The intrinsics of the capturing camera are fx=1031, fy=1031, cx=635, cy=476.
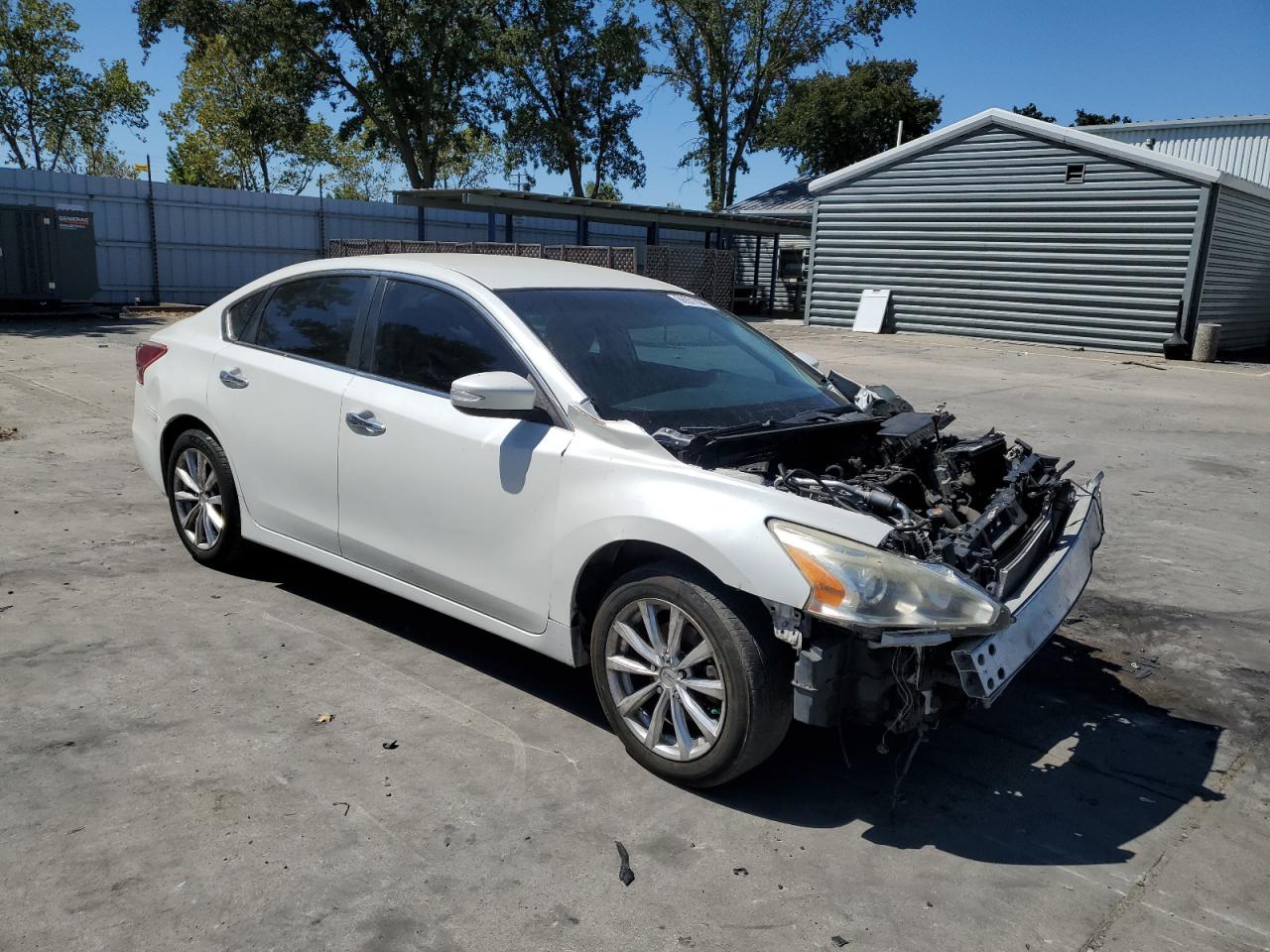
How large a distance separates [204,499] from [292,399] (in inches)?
38.8

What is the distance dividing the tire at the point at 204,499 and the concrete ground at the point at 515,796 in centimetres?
18

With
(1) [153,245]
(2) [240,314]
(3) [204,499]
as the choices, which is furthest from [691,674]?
(1) [153,245]

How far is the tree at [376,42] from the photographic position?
29.4 meters

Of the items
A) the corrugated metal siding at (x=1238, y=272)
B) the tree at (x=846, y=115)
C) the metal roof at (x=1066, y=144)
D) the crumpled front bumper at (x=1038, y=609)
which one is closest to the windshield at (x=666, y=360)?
the crumpled front bumper at (x=1038, y=609)

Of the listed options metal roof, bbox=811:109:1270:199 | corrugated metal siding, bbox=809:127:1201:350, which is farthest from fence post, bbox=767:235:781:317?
metal roof, bbox=811:109:1270:199

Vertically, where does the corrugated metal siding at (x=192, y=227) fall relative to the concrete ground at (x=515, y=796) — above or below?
above

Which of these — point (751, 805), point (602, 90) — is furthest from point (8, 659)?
point (602, 90)

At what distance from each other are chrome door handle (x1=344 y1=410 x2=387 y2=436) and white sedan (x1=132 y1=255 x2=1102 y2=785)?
1cm

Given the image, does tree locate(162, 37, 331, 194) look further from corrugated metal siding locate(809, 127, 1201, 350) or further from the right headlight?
the right headlight

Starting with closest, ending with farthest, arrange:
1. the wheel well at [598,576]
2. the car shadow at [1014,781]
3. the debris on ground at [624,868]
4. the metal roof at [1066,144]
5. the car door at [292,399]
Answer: the debris on ground at [624,868]
the car shadow at [1014,781]
the wheel well at [598,576]
the car door at [292,399]
the metal roof at [1066,144]

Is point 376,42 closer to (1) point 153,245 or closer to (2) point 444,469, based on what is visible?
(1) point 153,245

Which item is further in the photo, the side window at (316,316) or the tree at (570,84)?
the tree at (570,84)

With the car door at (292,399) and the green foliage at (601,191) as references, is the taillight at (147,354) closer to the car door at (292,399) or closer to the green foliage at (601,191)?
the car door at (292,399)

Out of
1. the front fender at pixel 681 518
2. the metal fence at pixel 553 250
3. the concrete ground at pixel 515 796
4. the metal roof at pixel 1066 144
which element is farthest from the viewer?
the metal fence at pixel 553 250
